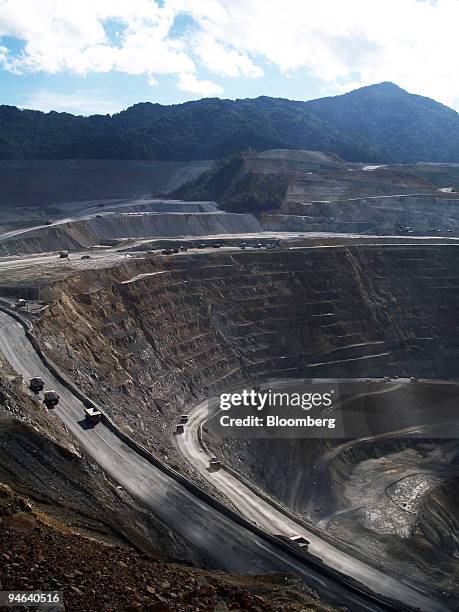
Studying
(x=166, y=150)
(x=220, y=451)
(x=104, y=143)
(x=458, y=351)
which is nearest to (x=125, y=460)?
(x=220, y=451)

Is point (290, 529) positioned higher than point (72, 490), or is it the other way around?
point (72, 490)

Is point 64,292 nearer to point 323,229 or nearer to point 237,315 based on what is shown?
point 237,315

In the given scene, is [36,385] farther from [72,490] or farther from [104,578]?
[104,578]

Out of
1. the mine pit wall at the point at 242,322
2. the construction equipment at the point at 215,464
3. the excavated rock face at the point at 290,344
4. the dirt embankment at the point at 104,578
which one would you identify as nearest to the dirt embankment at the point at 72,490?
the dirt embankment at the point at 104,578

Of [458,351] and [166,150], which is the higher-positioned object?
[166,150]

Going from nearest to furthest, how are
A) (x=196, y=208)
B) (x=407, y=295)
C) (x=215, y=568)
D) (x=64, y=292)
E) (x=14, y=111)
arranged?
(x=215, y=568) < (x=64, y=292) < (x=407, y=295) < (x=196, y=208) < (x=14, y=111)

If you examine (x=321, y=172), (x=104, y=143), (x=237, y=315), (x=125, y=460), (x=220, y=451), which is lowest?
(x=220, y=451)

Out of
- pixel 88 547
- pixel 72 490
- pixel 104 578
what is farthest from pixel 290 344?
pixel 104 578

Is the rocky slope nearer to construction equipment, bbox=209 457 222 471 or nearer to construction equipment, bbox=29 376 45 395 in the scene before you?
construction equipment, bbox=29 376 45 395
